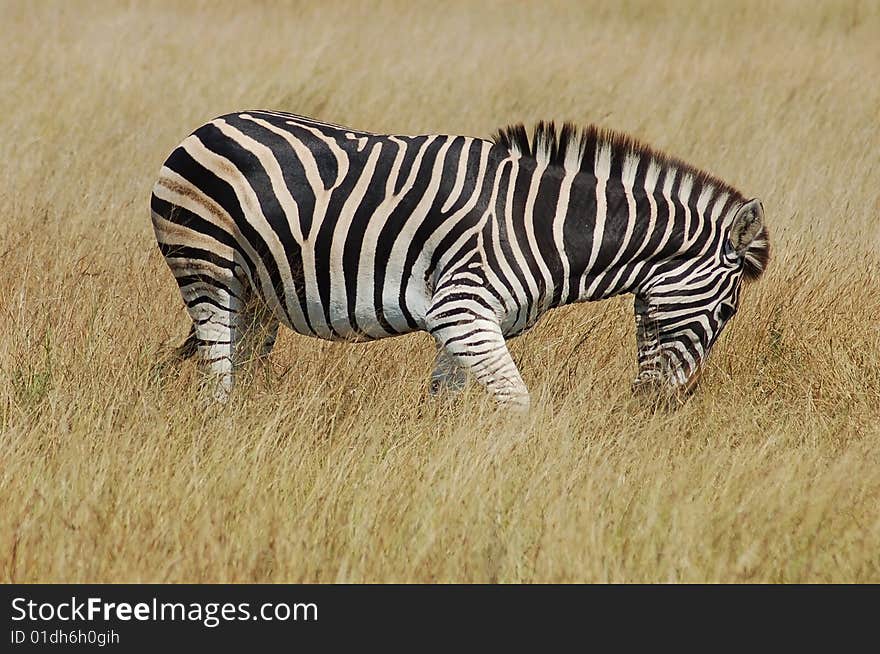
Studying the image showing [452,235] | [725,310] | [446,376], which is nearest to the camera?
[452,235]

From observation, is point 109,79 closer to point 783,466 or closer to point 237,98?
point 237,98

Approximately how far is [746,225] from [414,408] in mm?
1764

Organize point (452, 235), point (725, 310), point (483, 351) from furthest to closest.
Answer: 1. point (725, 310)
2. point (452, 235)
3. point (483, 351)

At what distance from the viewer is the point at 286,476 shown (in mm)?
4809

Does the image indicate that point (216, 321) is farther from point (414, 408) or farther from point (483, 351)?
point (483, 351)

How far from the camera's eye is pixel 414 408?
5.69 m

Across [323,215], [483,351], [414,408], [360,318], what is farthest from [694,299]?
[323,215]

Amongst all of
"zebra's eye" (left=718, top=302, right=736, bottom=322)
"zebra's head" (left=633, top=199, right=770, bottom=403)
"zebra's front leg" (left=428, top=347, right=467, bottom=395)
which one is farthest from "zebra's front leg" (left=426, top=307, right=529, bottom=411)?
"zebra's eye" (left=718, top=302, right=736, bottom=322)

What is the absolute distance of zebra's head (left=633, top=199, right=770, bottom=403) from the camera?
5.60 metres

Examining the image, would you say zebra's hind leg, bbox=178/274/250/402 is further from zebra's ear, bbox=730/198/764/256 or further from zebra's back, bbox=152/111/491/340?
zebra's ear, bbox=730/198/764/256

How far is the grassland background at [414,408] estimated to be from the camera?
4.27m

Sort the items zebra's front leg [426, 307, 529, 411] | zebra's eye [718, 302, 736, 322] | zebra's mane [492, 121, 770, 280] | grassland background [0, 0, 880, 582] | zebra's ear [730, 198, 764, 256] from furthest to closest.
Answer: zebra's mane [492, 121, 770, 280]
zebra's eye [718, 302, 736, 322]
zebra's ear [730, 198, 764, 256]
zebra's front leg [426, 307, 529, 411]
grassland background [0, 0, 880, 582]

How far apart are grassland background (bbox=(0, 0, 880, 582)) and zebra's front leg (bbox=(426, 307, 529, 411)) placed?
11 cm
